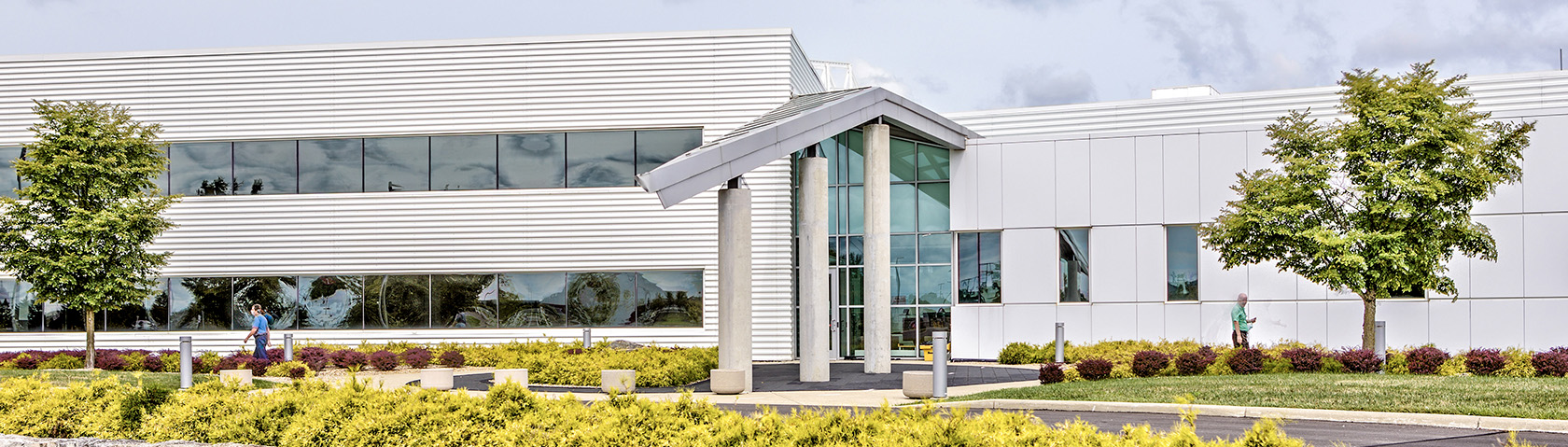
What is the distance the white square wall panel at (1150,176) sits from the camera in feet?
83.6

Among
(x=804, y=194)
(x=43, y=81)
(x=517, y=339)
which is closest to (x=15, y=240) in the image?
(x=43, y=81)

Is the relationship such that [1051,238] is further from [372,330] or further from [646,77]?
[372,330]

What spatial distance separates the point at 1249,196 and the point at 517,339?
1652cm

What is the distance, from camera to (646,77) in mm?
28969

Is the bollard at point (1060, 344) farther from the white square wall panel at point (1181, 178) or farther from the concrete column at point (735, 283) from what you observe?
the concrete column at point (735, 283)

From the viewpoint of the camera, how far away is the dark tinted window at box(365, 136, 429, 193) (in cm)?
2959

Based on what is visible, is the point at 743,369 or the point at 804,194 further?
the point at 804,194

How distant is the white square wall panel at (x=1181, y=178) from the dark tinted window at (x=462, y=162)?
1502 centimetres

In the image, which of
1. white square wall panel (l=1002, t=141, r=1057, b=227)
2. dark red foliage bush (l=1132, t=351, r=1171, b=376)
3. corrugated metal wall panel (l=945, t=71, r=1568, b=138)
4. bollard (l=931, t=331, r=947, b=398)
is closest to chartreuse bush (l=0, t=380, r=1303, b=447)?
bollard (l=931, t=331, r=947, b=398)

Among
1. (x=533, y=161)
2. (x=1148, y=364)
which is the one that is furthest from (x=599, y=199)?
(x=1148, y=364)

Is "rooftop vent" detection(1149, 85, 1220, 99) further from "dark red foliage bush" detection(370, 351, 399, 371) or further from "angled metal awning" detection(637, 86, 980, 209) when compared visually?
"dark red foliage bush" detection(370, 351, 399, 371)

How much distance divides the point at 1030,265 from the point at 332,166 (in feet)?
53.8

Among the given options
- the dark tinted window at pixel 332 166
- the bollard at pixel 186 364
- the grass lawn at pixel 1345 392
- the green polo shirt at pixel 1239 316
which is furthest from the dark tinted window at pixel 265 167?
the green polo shirt at pixel 1239 316

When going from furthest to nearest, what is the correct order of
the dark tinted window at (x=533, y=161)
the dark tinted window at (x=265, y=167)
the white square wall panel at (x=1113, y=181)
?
1. the dark tinted window at (x=265, y=167)
2. the dark tinted window at (x=533, y=161)
3. the white square wall panel at (x=1113, y=181)
